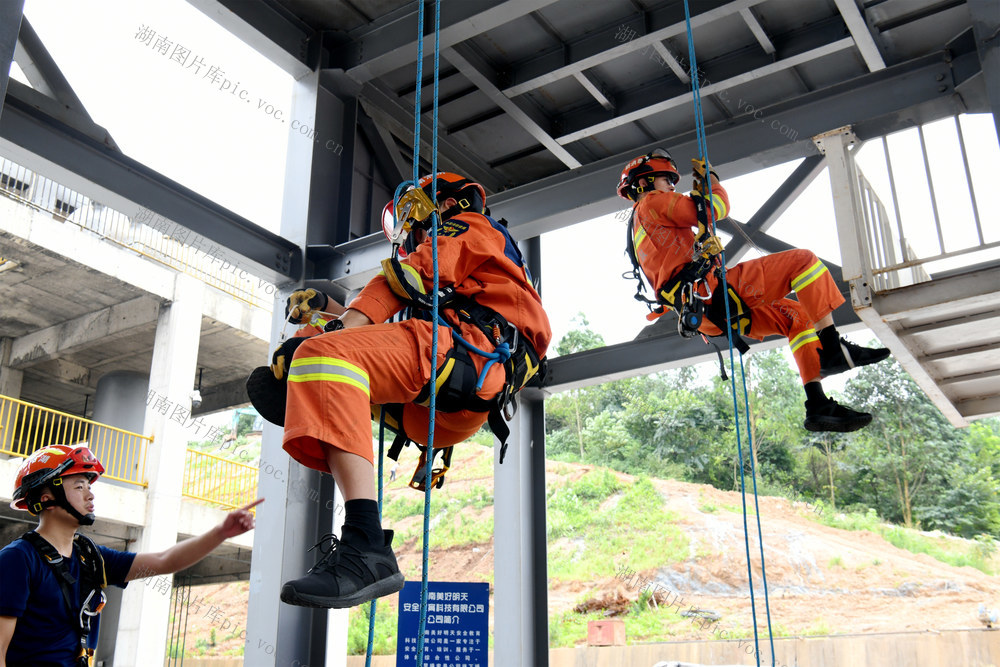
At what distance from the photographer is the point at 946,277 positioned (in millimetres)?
4641

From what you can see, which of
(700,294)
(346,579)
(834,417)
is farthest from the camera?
(700,294)

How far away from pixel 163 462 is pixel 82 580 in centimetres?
1200

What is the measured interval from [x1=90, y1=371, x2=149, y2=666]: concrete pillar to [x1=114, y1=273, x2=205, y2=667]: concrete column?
416 mm

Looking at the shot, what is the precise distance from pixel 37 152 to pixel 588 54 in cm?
399

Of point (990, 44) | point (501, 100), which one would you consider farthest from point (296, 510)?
point (990, 44)

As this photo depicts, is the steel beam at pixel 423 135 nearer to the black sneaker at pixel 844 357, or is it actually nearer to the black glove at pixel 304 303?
the black glove at pixel 304 303

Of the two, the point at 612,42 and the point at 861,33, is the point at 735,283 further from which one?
the point at 612,42

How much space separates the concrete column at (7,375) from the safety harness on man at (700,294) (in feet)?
48.3

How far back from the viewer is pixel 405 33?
20.1 feet

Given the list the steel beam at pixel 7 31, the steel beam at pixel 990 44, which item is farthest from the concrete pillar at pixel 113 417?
the steel beam at pixel 990 44

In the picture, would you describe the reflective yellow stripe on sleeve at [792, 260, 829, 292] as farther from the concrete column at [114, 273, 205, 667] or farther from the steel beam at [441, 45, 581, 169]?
the concrete column at [114, 273, 205, 667]

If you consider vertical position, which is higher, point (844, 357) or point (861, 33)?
point (861, 33)

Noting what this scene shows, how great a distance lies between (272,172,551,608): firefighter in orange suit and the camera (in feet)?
8.85

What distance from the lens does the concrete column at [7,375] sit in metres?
16.0
